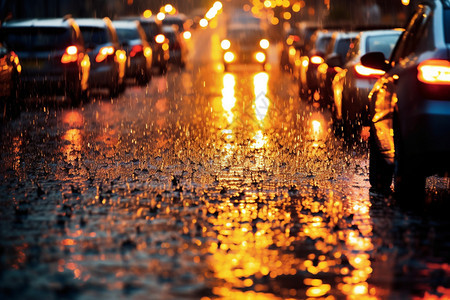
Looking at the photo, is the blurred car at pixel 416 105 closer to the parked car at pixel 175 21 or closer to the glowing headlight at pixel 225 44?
the glowing headlight at pixel 225 44

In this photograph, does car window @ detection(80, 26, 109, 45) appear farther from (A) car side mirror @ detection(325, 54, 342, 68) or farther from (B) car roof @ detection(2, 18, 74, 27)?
(A) car side mirror @ detection(325, 54, 342, 68)

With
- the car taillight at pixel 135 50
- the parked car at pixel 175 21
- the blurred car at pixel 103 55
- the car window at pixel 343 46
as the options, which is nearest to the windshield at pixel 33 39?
the blurred car at pixel 103 55

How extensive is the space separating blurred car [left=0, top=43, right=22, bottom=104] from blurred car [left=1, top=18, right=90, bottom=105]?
1421mm

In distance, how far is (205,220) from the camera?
26.0 ft

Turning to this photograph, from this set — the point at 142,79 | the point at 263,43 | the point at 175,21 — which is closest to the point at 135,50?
the point at 142,79

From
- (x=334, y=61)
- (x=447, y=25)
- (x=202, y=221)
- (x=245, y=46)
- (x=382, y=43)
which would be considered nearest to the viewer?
(x=202, y=221)

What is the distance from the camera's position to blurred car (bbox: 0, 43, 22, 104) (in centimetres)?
1663

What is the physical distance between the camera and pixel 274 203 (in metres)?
8.85

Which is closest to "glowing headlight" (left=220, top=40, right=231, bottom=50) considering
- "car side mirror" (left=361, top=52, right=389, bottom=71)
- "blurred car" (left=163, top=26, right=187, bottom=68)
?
"blurred car" (left=163, top=26, right=187, bottom=68)

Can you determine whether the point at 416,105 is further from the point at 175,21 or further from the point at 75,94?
the point at 175,21

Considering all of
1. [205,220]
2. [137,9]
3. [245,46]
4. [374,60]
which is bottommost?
[137,9]

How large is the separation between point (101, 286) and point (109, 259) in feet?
2.46

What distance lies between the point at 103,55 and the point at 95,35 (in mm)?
702

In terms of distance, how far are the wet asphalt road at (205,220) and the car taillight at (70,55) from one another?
388 centimetres
